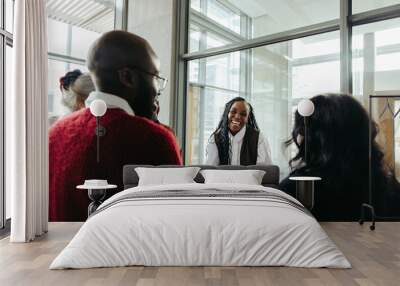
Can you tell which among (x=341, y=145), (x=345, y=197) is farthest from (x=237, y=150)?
(x=345, y=197)

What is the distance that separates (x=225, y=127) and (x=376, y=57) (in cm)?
209

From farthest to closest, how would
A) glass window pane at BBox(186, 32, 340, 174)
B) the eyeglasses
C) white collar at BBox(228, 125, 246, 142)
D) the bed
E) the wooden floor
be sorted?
the eyeglasses
white collar at BBox(228, 125, 246, 142)
glass window pane at BBox(186, 32, 340, 174)
the bed
the wooden floor

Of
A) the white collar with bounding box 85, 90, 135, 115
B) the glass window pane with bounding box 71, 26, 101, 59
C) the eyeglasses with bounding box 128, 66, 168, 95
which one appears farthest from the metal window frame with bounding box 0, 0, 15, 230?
the eyeglasses with bounding box 128, 66, 168, 95

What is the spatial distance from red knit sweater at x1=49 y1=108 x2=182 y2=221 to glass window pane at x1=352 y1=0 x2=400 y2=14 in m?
3.10

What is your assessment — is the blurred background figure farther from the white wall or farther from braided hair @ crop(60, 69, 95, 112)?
the white wall

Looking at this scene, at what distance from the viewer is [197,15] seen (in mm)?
6180

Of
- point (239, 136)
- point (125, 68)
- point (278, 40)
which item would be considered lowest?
point (239, 136)

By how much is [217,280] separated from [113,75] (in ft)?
11.9

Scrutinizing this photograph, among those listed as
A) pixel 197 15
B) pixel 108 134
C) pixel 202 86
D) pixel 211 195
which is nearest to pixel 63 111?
pixel 108 134

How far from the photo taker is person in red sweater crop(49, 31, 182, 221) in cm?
541

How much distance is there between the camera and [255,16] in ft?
18.6

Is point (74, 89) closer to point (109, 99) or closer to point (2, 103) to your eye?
point (109, 99)

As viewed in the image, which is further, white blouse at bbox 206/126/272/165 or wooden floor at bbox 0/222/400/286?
white blouse at bbox 206/126/272/165

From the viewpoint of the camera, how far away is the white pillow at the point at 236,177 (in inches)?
195
